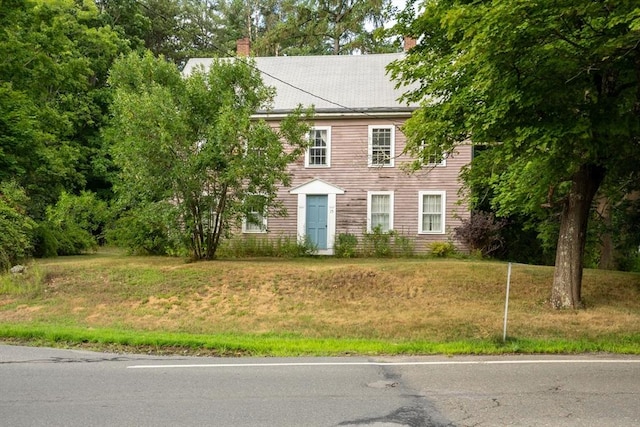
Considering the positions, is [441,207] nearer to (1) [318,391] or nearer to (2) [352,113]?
(2) [352,113]

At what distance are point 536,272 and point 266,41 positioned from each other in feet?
94.5

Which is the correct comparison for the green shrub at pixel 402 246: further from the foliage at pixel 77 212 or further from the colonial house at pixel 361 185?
the foliage at pixel 77 212

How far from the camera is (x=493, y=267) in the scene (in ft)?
51.7

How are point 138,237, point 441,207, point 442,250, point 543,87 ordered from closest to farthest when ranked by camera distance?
point 543,87 < point 138,237 < point 442,250 < point 441,207

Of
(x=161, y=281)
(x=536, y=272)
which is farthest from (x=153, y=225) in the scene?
(x=536, y=272)

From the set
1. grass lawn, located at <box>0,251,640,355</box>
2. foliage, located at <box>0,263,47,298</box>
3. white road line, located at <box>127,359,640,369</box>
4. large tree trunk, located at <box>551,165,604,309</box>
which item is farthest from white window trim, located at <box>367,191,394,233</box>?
white road line, located at <box>127,359,640,369</box>

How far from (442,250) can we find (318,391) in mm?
16528

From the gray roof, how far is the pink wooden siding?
0.68 meters

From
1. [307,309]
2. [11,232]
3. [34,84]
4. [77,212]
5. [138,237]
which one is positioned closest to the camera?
[307,309]

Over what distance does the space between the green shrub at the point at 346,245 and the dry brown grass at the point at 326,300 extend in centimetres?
478

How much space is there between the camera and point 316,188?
2334 centimetres

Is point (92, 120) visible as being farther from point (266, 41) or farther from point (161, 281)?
point (161, 281)

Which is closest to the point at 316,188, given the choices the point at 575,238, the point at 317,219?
the point at 317,219

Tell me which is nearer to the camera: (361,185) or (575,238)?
(575,238)
